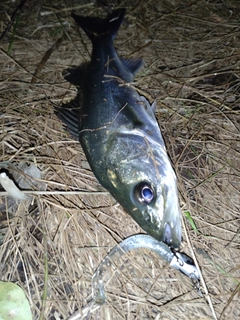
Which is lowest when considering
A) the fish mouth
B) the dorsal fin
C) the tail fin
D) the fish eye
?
the fish mouth

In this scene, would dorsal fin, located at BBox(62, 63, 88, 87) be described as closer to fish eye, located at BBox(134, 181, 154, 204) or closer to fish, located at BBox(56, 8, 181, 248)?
fish, located at BBox(56, 8, 181, 248)

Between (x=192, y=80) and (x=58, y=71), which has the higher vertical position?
(x=58, y=71)

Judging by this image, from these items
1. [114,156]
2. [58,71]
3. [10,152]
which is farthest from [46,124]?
[114,156]

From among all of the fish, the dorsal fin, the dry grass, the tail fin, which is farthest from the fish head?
the tail fin

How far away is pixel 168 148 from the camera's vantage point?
251 cm

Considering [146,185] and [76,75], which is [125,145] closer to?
[146,185]

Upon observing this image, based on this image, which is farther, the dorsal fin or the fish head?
the dorsal fin

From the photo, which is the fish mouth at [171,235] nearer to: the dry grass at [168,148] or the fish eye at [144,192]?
the fish eye at [144,192]

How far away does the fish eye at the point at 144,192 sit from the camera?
1806 mm

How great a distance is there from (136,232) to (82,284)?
48 cm

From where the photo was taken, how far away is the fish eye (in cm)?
181

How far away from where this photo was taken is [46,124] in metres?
2.54

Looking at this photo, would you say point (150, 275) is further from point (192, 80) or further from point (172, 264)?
point (192, 80)

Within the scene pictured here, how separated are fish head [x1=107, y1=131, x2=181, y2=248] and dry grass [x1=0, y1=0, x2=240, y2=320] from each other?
438mm
